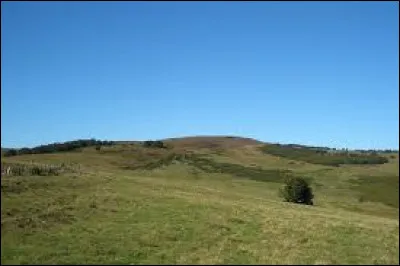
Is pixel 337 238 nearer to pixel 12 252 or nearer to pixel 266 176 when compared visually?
pixel 12 252

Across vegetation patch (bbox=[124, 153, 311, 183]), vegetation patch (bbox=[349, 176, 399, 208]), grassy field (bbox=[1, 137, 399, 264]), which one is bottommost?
vegetation patch (bbox=[349, 176, 399, 208])

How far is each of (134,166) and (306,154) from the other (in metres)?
91.5

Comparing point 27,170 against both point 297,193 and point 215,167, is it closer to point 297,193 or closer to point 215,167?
point 297,193

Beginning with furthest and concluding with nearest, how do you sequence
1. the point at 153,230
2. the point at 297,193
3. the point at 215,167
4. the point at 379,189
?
the point at 215,167
the point at 379,189
the point at 297,193
the point at 153,230

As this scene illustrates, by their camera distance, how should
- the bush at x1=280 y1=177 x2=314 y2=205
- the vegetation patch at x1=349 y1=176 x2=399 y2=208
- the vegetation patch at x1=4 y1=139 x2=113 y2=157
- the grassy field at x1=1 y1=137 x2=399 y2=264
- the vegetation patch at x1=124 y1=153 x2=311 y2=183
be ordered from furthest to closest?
the vegetation patch at x1=4 y1=139 x2=113 y2=157, the vegetation patch at x1=124 y1=153 x2=311 y2=183, the vegetation patch at x1=349 y1=176 x2=399 y2=208, the bush at x1=280 y1=177 x2=314 y2=205, the grassy field at x1=1 y1=137 x2=399 y2=264

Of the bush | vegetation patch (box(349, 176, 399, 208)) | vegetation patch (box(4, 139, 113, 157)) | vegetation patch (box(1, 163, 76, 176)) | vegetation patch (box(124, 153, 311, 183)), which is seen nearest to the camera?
vegetation patch (box(1, 163, 76, 176))

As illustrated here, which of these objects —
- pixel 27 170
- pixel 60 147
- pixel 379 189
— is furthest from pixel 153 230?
pixel 60 147

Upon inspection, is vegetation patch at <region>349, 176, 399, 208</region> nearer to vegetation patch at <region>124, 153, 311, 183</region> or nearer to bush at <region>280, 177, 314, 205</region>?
vegetation patch at <region>124, 153, 311, 183</region>

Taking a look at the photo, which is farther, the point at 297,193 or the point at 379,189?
the point at 379,189

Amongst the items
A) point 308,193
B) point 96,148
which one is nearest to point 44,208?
point 308,193

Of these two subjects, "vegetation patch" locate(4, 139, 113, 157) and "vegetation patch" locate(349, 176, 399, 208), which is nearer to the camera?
"vegetation patch" locate(349, 176, 399, 208)

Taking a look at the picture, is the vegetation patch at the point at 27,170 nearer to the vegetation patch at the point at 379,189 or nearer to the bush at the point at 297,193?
the bush at the point at 297,193

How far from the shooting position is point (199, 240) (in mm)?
29750

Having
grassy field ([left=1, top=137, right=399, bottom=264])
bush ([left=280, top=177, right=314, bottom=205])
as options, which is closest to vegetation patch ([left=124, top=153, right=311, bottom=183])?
bush ([left=280, top=177, right=314, bottom=205])
